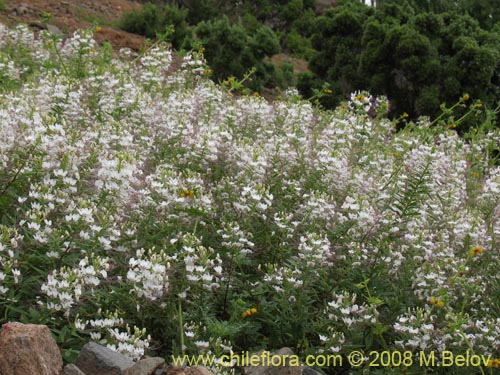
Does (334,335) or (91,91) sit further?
(91,91)

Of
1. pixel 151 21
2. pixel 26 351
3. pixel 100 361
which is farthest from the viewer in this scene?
pixel 151 21

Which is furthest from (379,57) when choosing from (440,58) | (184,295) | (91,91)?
(184,295)

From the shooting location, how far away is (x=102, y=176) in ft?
14.7

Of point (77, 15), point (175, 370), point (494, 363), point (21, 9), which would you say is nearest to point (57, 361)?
point (175, 370)

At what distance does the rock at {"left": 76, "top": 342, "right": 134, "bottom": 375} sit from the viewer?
3.54 metres

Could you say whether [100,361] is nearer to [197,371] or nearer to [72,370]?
[72,370]

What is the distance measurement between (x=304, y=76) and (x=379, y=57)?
1.85 metres

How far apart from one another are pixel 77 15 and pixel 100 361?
14411mm

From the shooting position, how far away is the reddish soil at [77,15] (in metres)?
14.9

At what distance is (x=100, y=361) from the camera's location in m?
3.55

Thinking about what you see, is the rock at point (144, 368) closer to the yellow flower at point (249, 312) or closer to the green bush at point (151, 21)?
the yellow flower at point (249, 312)

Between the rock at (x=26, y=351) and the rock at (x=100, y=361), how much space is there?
22cm

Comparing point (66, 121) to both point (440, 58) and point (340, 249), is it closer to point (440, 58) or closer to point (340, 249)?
point (340, 249)

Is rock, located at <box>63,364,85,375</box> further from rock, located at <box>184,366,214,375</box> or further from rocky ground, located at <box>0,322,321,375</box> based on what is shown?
rock, located at <box>184,366,214,375</box>
